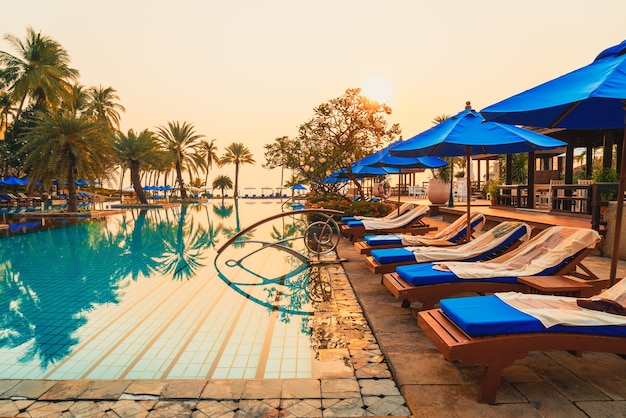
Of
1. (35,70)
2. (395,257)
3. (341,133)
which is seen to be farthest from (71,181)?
(395,257)

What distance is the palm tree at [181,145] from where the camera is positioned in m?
39.0

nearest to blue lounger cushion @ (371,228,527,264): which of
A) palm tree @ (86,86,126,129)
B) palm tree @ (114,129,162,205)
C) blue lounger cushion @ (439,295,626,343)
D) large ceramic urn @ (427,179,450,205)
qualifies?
blue lounger cushion @ (439,295,626,343)

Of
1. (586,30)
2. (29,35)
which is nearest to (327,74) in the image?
(586,30)

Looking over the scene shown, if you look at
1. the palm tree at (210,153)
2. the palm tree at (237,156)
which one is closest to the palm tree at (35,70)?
the palm tree at (210,153)

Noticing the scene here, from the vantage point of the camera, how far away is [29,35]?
92.8 ft

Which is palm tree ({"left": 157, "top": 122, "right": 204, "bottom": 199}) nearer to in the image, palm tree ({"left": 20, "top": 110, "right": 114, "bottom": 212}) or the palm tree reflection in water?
palm tree ({"left": 20, "top": 110, "right": 114, "bottom": 212})

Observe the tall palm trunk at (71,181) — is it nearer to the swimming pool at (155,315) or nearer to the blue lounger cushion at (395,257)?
the swimming pool at (155,315)

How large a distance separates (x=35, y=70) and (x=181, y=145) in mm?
13878

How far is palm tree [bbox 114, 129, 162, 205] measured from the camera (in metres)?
31.5

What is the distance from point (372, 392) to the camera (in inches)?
111

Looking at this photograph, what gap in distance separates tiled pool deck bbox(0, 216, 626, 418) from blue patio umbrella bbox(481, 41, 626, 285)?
4.19 ft

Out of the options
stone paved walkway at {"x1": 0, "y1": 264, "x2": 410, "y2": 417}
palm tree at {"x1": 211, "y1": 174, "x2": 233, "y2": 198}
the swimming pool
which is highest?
palm tree at {"x1": 211, "y1": 174, "x2": 233, "y2": 198}

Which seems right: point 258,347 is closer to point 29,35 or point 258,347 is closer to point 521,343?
point 521,343

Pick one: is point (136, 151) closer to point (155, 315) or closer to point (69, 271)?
point (69, 271)
